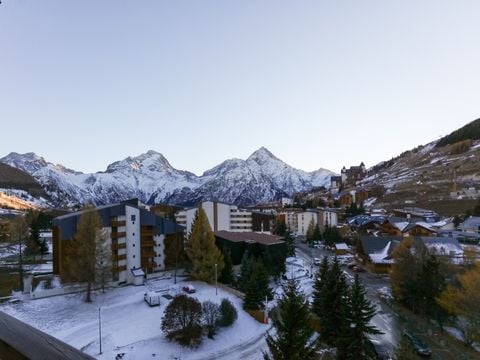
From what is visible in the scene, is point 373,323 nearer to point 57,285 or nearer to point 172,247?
point 172,247

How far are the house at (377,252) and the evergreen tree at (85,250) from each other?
149 feet

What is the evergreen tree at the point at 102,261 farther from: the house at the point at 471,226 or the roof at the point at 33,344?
the house at the point at 471,226

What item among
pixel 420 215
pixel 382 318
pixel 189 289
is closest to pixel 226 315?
pixel 189 289

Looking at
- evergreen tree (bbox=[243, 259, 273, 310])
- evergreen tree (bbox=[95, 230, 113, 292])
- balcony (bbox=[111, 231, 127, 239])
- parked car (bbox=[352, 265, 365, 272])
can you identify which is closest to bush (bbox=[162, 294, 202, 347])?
evergreen tree (bbox=[243, 259, 273, 310])

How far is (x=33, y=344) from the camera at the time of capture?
2250 millimetres

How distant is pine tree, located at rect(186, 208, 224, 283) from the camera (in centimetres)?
4350

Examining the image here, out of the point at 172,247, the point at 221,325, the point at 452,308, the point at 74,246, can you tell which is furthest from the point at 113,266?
the point at 452,308

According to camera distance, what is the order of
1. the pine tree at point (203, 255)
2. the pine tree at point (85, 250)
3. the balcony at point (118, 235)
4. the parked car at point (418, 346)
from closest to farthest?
1. the parked car at point (418, 346)
2. the pine tree at point (85, 250)
3. the pine tree at point (203, 255)
4. the balcony at point (118, 235)

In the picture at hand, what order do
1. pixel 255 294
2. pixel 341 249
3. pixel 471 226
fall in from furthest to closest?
pixel 341 249 < pixel 471 226 < pixel 255 294

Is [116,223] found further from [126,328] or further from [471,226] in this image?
[471,226]

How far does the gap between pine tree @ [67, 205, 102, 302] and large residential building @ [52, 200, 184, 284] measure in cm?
203

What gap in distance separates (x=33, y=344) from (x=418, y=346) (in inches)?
1322

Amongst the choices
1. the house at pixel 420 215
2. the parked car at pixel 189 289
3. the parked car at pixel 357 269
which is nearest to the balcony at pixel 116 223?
the parked car at pixel 189 289

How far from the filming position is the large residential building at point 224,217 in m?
86.0
